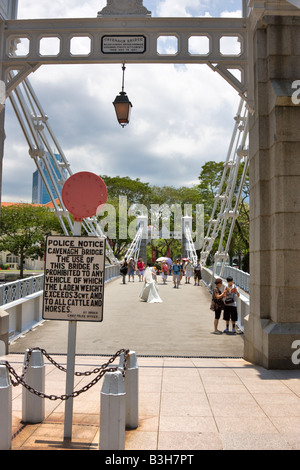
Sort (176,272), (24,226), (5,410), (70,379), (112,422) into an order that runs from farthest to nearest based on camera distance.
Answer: (24,226) → (176,272) → (70,379) → (5,410) → (112,422)

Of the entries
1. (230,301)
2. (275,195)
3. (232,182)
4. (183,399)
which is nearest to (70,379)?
(183,399)

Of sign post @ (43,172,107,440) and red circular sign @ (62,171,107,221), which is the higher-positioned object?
red circular sign @ (62,171,107,221)

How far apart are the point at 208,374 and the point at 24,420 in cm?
299

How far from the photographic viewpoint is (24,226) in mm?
42656

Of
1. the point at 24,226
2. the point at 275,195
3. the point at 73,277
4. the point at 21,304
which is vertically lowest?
the point at 21,304

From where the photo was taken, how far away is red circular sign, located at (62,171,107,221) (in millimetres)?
4316

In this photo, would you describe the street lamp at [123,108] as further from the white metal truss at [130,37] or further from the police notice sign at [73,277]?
the police notice sign at [73,277]

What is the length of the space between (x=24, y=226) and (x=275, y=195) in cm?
3870

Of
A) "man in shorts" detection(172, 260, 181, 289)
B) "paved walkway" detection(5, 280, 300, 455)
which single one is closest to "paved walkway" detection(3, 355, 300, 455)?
"paved walkway" detection(5, 280, 300, 455)

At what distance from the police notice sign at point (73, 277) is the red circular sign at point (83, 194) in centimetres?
31

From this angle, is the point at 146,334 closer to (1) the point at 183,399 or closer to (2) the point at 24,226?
(1) the point at 183,399

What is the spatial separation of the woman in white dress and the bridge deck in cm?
62

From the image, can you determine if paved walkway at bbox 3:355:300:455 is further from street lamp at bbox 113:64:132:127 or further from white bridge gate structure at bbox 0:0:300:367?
street lamp at bbox 113:64:132:127
